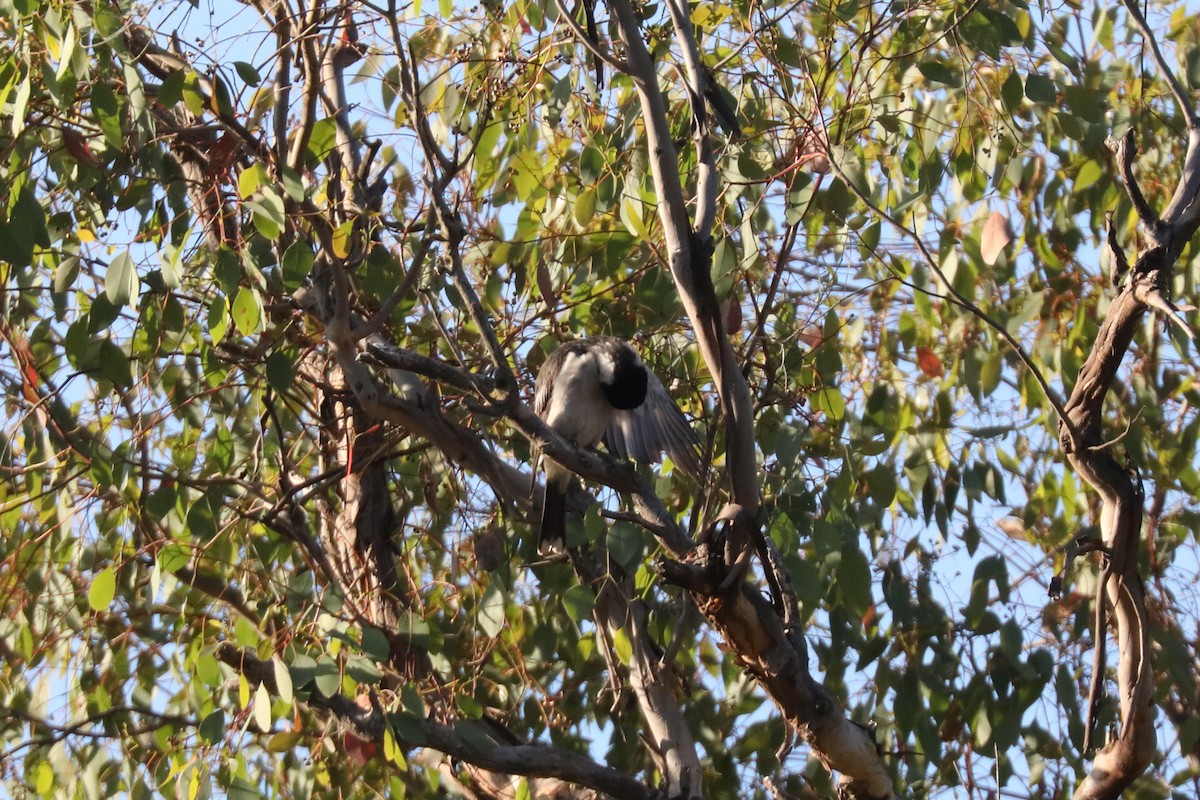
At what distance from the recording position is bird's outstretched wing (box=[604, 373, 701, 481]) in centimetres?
383

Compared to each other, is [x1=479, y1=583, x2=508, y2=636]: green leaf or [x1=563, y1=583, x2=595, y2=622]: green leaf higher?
[x1=479, y1=583, x2=508, y2=636]: green leaf

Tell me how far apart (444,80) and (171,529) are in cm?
142

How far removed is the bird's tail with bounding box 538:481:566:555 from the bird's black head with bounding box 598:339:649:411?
0.40 metres

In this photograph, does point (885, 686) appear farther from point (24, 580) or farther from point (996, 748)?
point (24, 580)

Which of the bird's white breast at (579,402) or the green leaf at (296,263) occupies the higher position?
the bird's white breast at (579,402)

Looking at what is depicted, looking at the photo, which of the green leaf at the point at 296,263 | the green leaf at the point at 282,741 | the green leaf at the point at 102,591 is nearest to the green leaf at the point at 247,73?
the green leaf at the point at 296,263

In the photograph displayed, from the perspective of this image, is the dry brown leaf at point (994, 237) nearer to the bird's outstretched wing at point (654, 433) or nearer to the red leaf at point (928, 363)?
the red leaf at point (928, 363)

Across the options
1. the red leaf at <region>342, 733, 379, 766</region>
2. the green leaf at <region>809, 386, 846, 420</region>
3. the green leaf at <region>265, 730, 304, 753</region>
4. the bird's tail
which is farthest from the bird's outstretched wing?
the green leaf at <region>265, 730, 304, 753</region>

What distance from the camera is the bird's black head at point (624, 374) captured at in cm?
405

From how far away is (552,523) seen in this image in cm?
375

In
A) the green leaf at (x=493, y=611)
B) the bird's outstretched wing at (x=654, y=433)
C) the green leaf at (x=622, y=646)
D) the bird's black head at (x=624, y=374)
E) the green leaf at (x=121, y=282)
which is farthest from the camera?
the bird's black head at (x=624, y=374)

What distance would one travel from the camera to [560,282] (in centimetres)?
368

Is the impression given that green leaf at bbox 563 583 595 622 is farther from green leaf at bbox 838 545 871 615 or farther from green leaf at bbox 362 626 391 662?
green leaf at bbox 838 545 871 615

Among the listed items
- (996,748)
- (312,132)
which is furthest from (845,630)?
(312,132)
